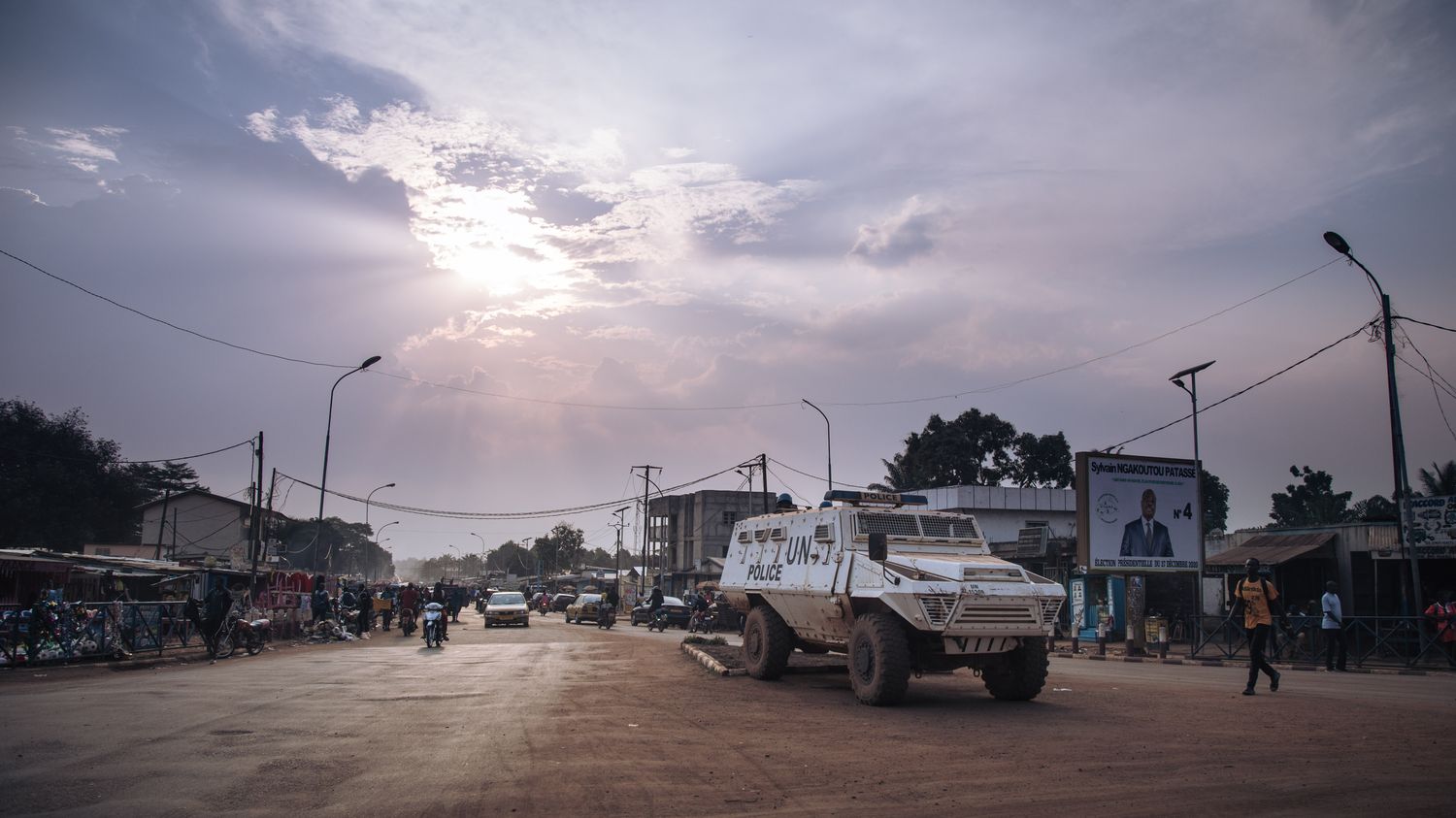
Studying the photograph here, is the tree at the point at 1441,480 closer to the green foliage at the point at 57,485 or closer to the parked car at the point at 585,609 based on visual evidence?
the parked car at the point at 585,609

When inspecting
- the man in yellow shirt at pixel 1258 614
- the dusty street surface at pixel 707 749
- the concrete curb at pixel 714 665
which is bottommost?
the concrete curb at pixel 714 665

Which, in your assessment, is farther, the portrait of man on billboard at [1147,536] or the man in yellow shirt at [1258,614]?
the portrait of man on billboard at [1147,536]

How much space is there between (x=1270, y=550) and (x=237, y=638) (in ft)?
96.8

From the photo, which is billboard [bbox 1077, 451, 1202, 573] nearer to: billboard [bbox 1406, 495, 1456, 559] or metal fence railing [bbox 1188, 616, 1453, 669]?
metal fence railing [bbox 1188, 616, 1453, 669]

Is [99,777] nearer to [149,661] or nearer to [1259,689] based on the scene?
[1259,689]

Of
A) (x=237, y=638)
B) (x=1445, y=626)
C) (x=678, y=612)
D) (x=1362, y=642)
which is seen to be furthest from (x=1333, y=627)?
(x=678, y=612)

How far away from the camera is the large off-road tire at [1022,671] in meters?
11.8

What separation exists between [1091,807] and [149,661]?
1995 cm

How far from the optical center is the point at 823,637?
46.3 feet

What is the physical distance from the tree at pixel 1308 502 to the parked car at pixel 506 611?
168 ft

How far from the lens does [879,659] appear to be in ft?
37.3

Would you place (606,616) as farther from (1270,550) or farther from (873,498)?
(873,498)

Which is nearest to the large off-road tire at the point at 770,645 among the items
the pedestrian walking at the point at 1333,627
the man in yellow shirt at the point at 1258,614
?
the man in yellow shirt at the point at 1258,614

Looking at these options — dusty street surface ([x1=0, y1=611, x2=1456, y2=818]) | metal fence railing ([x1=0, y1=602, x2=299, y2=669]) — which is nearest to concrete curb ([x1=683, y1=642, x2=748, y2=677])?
dusty street surface ([x1=0, y1=611, x2=1456, y2=818])
